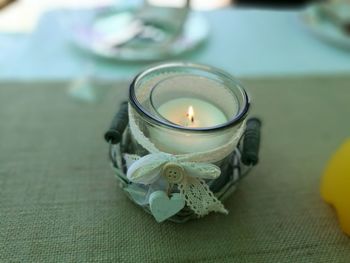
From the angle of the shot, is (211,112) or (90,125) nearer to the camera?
(211,112)

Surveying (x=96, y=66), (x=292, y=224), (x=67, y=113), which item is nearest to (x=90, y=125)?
(x=67, y=113)

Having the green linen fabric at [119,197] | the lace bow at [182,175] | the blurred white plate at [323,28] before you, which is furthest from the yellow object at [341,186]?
the blurred white plate at [323,28]

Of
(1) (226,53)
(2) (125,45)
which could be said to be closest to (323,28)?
(1) (226,53)

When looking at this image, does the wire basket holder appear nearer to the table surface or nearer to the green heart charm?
the green heart charm

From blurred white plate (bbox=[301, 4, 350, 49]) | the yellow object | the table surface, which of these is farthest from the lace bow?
blurred white plate (bbox=[301, 4, 350, 49])

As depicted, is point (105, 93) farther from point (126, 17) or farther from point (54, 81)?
point (126, 17)

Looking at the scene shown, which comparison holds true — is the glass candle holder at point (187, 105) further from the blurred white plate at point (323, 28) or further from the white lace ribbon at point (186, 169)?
the blurred white plate at point (323, 28)
